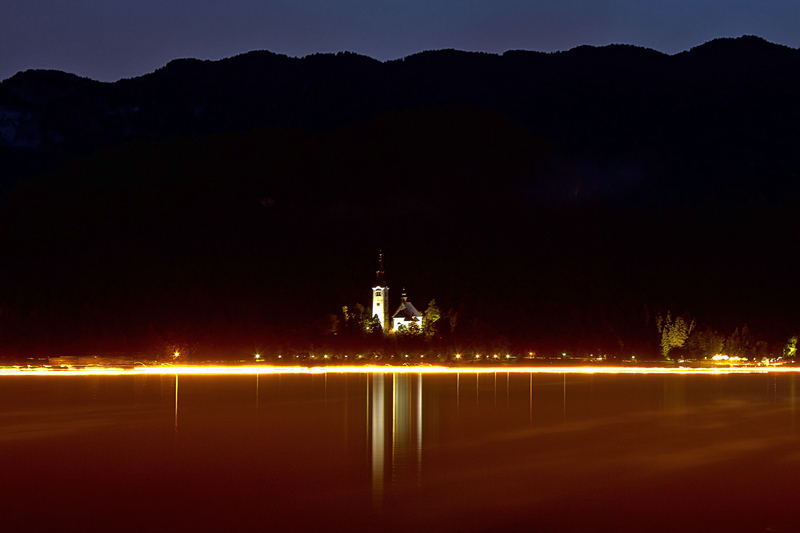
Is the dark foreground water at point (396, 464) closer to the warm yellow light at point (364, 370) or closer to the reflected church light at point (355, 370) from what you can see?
the warm yellow light at point (364, 370)

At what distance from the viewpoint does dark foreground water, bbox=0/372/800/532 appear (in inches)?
1224

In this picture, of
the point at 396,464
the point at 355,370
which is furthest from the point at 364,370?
the point at 396,464

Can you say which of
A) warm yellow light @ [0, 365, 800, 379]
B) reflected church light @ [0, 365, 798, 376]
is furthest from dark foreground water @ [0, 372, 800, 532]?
reflected church light @ [0, 365, 798, 376]

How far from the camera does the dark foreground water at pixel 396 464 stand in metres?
31.1

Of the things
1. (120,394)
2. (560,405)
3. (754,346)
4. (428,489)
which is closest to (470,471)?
(428,489)

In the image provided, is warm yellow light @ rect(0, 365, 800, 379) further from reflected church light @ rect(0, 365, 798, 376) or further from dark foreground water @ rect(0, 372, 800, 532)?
dark foreground water @ rect(0, 372, 800, 532)

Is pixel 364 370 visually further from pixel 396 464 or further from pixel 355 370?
pixel 396 464

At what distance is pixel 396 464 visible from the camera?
42.5 meters

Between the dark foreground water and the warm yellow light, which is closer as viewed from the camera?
the dark foreground water

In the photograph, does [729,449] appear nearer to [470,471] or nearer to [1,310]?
[470,471]

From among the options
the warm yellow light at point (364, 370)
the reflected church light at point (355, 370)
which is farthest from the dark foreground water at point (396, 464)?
the reflected church light at point (355, 370)

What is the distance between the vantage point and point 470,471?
134 ft

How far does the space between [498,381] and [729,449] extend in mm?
64187

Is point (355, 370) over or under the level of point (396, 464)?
under
